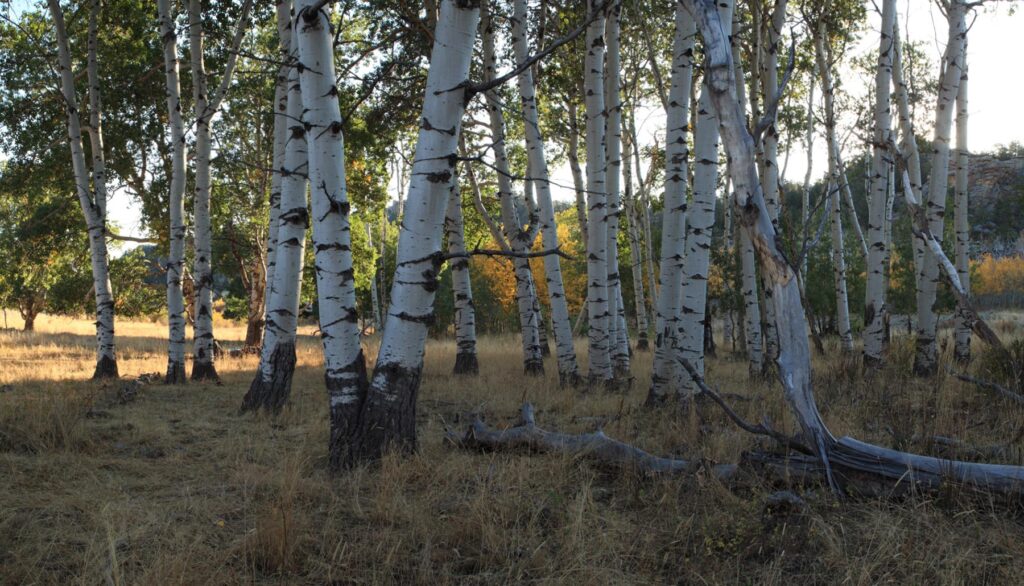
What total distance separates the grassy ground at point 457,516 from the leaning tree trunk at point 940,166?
13.2 feet

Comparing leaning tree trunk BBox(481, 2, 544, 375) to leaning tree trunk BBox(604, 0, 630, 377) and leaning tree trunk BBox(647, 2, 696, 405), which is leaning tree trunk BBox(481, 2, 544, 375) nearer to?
leaning tree trunk BBox(604, 0, 630, 377)

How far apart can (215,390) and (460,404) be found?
4361 millimetres

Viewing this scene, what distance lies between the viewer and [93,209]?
12125 millimetres

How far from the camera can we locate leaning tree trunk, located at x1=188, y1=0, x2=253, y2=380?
438 inches

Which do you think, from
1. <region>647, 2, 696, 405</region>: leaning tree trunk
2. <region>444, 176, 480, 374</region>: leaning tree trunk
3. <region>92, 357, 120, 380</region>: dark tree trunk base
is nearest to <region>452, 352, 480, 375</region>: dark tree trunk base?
<region>444, 176, 480, 374</region>: leaning tree trunk

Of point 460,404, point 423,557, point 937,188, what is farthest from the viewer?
point 937,188

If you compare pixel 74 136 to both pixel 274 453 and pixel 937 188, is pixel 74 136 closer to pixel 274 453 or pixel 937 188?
pixel 274 453

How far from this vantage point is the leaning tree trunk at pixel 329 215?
4980mm

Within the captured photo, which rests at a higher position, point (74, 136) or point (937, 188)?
point (74, 136)

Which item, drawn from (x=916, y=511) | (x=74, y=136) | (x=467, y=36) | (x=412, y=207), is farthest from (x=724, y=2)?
(x=74, y=136)

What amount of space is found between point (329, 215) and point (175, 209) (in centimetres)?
807

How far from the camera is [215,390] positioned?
1032 cm

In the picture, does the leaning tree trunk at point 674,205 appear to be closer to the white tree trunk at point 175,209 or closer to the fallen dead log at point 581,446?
the fallen dead log at point 581,446

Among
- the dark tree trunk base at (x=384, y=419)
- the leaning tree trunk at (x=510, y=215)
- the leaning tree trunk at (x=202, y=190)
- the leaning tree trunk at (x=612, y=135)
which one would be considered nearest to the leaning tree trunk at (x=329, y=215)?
the dark tree trunk base at (x=384, y=419)
